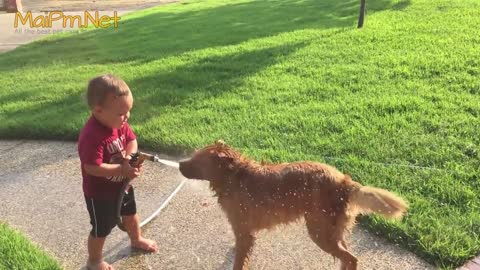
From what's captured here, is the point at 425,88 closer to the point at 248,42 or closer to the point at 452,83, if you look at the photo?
the point at 452,83

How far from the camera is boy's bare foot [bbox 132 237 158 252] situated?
3445 mm

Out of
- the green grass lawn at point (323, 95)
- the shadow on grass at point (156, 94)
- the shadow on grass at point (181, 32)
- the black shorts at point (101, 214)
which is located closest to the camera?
the black shorts at point (101, 214)

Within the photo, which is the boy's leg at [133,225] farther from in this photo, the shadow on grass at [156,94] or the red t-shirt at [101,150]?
the shadow on grass at [156,94]

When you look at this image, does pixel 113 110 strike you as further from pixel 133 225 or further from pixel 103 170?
pixel 133 225

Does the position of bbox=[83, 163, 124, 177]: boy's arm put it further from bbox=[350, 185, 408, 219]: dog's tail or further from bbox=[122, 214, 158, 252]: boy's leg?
bbox=[350, 185, 408, 219]: dog's tail

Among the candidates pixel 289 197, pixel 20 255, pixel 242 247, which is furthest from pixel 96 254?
pixel 289 197

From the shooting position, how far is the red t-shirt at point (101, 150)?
9.40 feet

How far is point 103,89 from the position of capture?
2789mm

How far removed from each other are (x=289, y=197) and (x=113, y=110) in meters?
1.11

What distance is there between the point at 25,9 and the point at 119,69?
13.9 m

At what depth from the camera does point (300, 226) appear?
3643mm

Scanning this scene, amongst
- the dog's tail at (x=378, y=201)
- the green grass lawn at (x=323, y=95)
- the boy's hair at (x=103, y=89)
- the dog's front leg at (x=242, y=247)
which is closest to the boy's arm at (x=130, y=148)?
the boy's hair at (x=103, y=89)

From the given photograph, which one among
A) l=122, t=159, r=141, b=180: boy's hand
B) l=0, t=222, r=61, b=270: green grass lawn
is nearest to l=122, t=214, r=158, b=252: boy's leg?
l=0, t=222, r=61, b=270: green grass lawn

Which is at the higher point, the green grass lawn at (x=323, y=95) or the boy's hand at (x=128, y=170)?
the boy's hand at (x=128, y=170)
